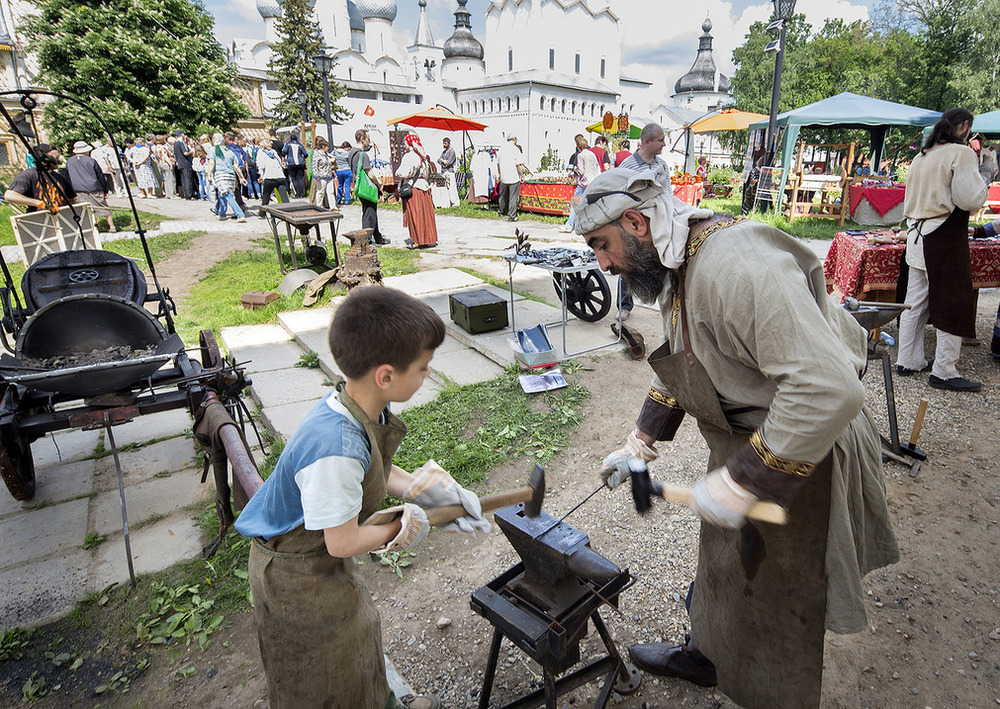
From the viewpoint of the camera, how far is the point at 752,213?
14.5 metres

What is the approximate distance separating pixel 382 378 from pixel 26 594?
9.38ft

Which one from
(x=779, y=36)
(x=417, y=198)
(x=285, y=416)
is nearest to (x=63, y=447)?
(x=285, y=416)

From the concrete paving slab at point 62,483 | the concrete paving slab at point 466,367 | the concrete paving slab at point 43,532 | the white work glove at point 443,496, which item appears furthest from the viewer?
the concrete paving slab at point 466,367

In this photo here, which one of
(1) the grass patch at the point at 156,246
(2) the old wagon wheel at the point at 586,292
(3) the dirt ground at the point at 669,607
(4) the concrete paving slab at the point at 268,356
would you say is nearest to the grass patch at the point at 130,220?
(1) the grass patch at the point at 156,246

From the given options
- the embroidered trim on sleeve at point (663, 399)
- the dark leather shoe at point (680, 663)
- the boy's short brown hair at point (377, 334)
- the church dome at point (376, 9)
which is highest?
the church dome at point (376, 9)

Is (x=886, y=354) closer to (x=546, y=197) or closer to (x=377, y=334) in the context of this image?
(x=377, y=334)

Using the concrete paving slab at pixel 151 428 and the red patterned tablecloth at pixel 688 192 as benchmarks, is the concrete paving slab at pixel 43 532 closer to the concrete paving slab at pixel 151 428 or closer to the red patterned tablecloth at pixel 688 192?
the concrete paving slab at pixel 151 428

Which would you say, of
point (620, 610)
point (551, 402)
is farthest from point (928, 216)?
point (620, 610)

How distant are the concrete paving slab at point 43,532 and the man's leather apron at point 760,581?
3545 millimetres

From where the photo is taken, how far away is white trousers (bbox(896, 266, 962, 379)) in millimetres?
4847

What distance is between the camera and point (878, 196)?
13.2 meters

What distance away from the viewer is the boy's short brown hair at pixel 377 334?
4.87 feet

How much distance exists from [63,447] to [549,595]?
445 centimetres

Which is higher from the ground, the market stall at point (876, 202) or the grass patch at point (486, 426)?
the market stall at point (876, 202)
